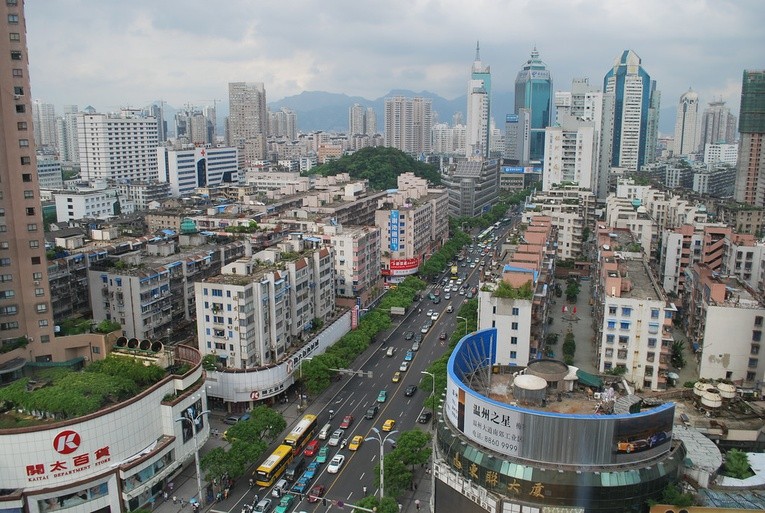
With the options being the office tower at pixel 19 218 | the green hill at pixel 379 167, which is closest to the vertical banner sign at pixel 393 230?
the office tower at pixel 19 218

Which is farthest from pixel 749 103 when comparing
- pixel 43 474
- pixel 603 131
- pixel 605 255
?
pixel 43 474

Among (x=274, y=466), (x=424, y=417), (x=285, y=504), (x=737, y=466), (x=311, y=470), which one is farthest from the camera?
(x=424, y=417)

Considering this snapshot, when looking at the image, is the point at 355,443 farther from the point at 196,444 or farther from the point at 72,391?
the point at 72,391

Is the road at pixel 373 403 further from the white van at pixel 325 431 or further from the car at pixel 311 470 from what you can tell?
the white van at pixel 325 431

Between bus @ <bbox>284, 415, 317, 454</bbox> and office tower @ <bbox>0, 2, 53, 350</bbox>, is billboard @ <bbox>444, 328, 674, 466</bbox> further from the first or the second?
office tower @ <bbox>0, 2, 53, 350</bbox>

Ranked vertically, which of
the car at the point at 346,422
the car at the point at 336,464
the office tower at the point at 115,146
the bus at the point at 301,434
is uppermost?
the office tower at the point at 115,146

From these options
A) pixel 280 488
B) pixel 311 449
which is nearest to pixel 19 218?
pixel 311 449
